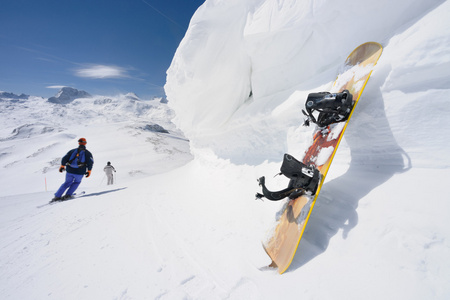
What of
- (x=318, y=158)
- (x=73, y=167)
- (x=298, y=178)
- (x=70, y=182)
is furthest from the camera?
(x=70, y=182)

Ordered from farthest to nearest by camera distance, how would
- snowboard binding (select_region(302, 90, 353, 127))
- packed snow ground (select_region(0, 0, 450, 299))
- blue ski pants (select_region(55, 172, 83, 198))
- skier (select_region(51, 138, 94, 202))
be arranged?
blue ski pants (select_region(55, 172, 83, 198)) < skier (select_region(51, 138, 94, 202)) < snowboard binding (select_region(302, 90, 353, 127)) < packed snow ground (select_region(0, 0, 450, 299))

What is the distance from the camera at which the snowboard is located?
7.11 ft

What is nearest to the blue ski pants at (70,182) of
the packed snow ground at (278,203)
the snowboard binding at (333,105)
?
the packed snow ground at (278,203)

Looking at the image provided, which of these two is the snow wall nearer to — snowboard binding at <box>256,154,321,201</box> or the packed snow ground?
the packed snow ground

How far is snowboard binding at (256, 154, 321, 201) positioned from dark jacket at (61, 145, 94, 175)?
7106mm

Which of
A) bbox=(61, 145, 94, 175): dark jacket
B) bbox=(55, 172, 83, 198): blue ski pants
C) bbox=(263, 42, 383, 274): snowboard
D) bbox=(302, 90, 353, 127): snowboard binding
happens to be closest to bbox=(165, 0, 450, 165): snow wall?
bbox=(263, 42, 383, 274): snowboard

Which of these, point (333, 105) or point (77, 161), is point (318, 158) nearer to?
point (333, 105)

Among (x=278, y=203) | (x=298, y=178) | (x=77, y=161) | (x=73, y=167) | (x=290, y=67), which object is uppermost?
(x=290, y=67)

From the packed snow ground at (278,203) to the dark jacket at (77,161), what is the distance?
1.32 m

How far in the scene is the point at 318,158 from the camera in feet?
8.72

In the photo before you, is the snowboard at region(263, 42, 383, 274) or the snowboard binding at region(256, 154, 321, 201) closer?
the snowboard at region(263, 42, 383, 274)

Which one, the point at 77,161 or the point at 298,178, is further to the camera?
the point at 77,161

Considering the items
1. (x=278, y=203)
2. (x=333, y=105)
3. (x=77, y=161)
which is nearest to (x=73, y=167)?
(x=77, y=161)

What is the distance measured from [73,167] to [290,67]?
7573 millimetres
